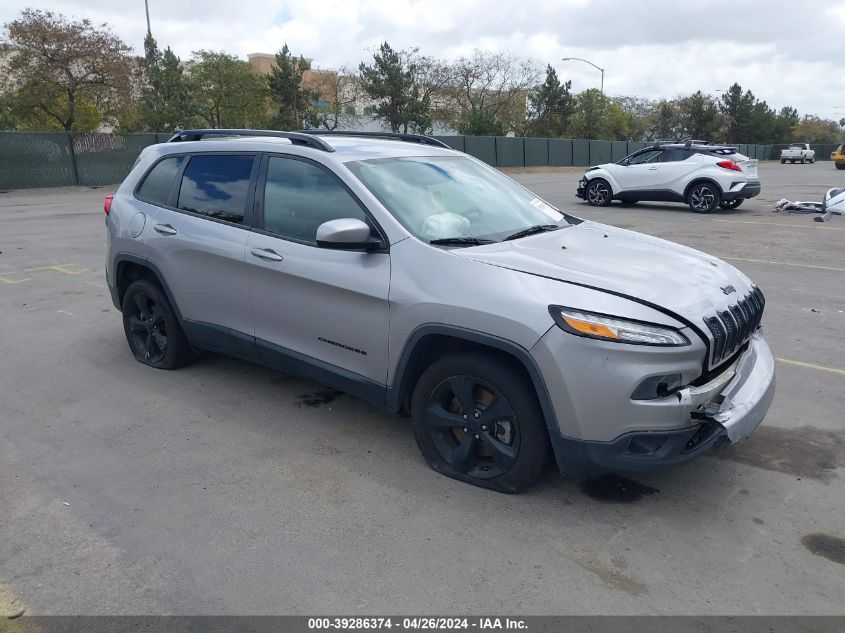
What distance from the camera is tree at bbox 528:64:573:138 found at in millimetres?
61250

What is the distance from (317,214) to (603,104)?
228 ft

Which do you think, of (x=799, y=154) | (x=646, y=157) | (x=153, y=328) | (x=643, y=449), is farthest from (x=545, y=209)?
(x=799, y=154)

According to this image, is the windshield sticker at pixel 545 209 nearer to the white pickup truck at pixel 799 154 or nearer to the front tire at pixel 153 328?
the front tire at pixel 153 328

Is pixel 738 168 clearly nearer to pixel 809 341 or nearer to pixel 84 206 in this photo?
pixel 809 341

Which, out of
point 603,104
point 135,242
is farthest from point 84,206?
point 603,104

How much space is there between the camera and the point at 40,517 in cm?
346

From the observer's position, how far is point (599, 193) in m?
18.6

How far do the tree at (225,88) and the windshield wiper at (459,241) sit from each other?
45.9m

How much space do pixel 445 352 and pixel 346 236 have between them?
0.80 m

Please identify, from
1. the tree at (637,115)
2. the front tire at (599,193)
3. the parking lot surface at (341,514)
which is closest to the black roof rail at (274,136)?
the parking lot surface at (341,514)

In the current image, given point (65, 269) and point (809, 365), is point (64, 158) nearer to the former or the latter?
point (65, 269)

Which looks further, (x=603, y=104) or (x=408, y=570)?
(x=603, y=104)

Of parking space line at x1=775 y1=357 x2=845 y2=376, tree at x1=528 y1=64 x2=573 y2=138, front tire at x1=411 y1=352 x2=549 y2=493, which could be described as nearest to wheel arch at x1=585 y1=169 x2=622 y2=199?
parking space line at x1=775 y1=357 x2=845 y2=376

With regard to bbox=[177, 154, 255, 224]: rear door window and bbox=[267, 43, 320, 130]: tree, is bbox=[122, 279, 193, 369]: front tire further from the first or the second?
bbox=[267, 43, 320, 130]: tree
